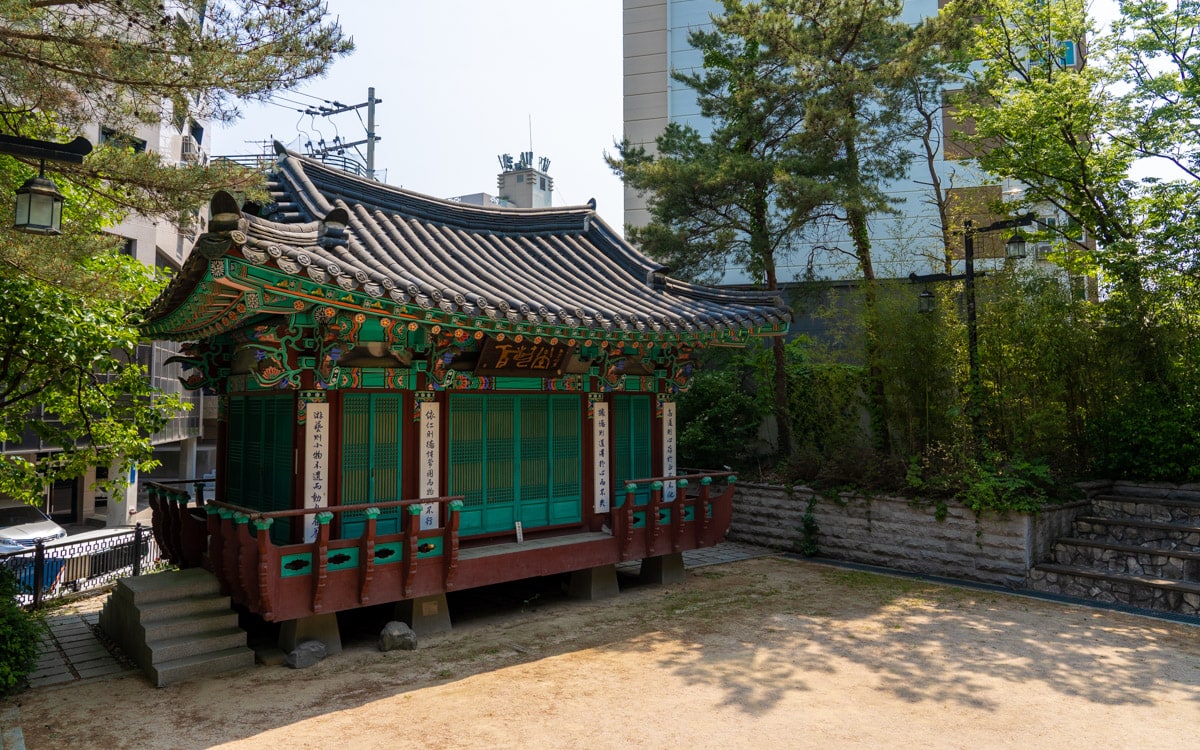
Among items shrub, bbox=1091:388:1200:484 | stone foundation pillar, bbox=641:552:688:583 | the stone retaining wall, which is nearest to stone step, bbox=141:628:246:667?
stone foundation pillar, bbox=641:552:688:583

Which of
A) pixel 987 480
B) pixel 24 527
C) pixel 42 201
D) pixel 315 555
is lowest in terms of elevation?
pixel 24 527

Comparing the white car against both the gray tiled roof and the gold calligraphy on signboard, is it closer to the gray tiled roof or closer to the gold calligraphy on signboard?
the gray tiled roof

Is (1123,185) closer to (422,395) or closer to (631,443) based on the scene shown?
(631,443)

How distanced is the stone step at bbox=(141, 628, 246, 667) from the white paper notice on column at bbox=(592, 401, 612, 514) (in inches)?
172

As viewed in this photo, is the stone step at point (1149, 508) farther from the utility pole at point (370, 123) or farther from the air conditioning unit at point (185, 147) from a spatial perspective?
the air conditioning unit at point (185, 147)

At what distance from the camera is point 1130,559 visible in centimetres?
917

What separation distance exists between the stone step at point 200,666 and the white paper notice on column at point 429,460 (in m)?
2.04

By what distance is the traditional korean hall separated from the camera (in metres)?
6.37

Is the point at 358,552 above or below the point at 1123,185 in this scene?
below

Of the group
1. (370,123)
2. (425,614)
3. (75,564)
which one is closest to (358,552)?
(425,614)

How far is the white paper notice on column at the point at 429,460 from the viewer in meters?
7.80

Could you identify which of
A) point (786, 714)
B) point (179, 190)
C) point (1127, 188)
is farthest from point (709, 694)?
point (1127, 188)

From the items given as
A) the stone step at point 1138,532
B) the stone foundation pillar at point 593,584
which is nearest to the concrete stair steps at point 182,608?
the stone foundation pillar at point 593,584

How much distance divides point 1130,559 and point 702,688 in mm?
6718
